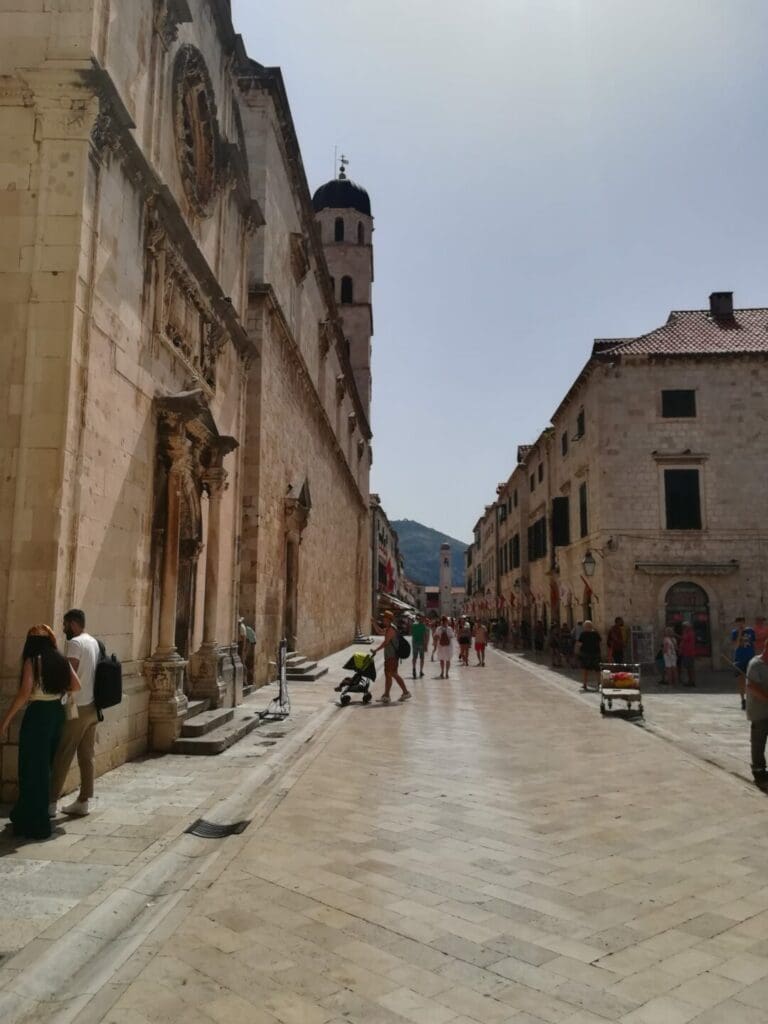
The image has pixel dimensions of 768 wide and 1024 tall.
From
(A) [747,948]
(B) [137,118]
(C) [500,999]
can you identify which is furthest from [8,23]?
(A) [747,948]

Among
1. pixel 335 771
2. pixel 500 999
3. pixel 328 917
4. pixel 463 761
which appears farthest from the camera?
pixel 463 761

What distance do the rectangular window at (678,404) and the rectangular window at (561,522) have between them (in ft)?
20.2

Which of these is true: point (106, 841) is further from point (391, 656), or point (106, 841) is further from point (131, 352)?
point (391, 656)

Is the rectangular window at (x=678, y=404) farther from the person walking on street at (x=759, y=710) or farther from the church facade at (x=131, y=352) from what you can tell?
the person walking on street at (x=759, y=710)

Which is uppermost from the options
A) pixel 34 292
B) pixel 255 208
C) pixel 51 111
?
pixel 255 208

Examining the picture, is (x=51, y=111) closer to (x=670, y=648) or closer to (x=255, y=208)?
(x=255, y=208)

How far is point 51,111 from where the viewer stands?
274 inches

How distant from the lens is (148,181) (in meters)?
8.45

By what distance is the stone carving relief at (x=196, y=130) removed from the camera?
32.7ft

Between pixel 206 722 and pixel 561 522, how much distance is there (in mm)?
22758

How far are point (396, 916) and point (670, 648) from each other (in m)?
16.2

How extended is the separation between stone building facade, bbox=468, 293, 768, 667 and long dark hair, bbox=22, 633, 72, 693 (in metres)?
19.0

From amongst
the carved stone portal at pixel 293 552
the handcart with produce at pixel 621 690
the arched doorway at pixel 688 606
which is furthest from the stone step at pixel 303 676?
the arched doorway at pixel 688 606

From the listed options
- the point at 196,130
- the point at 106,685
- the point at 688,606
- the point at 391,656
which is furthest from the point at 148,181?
the point at 688,606
